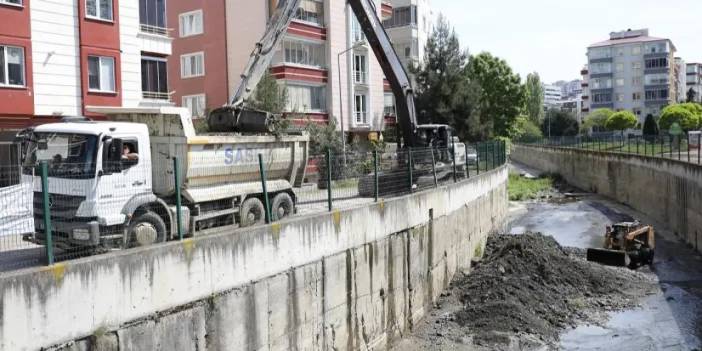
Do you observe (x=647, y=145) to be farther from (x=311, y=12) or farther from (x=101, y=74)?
(x=101, y=74)

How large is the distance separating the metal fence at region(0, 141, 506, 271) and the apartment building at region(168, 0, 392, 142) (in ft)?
77.2

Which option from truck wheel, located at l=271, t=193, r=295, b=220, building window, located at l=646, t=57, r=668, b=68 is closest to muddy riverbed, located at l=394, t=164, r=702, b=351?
truck wheel, located at l=271, t=193, r=295, b=220

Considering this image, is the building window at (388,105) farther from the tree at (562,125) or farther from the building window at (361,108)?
the tree at (562,125)

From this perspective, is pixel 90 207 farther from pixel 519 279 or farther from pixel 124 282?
pixel 519 279

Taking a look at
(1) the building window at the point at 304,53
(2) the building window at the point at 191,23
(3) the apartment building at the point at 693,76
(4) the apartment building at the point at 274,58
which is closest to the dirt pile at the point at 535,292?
(4) the apartment building at the point at 274,58

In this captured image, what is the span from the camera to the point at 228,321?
10.4m

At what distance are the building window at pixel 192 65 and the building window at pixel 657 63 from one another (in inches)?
3685

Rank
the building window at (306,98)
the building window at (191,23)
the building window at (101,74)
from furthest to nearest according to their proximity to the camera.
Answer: the building window at (191,23)
the building window at (306,98)
the building window at (101,74)

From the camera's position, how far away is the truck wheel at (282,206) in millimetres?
14610

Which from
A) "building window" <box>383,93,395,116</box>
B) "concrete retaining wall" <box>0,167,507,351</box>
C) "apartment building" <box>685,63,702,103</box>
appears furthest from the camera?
"apartment building" <box>685,63,702,103</box>

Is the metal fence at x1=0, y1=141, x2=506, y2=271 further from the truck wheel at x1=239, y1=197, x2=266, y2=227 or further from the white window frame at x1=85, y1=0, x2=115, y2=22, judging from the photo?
the white window frame at x1=85, y1=0, x2=115, y2=22

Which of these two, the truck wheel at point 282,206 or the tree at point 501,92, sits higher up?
the tree at point 501,92

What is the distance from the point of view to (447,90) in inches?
1892

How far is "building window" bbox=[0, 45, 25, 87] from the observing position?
73.3ft
